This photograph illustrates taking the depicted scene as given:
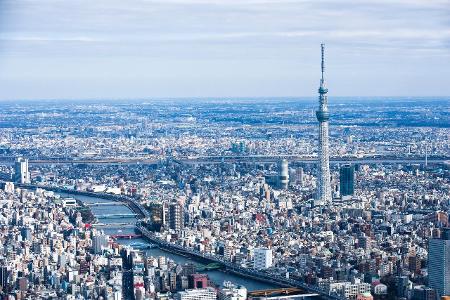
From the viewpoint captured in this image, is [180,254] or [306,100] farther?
[306,100]

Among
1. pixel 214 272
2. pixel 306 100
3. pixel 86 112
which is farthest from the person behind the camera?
pixel 306 100

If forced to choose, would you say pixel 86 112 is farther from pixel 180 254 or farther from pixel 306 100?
pixel 180 254

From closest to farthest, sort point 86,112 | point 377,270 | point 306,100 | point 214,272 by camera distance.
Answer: point 377,270, point 214,272, point 86,112, point 306,100

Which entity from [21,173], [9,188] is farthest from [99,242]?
[21,173]

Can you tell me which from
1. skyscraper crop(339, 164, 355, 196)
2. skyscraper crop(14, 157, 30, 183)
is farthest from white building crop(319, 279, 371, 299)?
skyscraper crop(14, 157, 30, 183)

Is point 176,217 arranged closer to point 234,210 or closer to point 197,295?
point 234,210

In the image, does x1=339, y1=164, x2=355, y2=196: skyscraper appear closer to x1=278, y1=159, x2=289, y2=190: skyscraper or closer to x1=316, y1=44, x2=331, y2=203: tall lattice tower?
x1=316, y1=44, x2=331, y2=203: tall lattice tower

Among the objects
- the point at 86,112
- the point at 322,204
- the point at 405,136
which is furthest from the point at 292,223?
the point at 86,112

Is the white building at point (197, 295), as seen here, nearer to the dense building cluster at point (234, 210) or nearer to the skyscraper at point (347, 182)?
the dense building cluster at point (234, 210)

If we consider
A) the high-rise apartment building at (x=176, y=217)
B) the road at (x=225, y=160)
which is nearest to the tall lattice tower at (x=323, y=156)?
the high-rise apartment building at (x=176, y=217)
